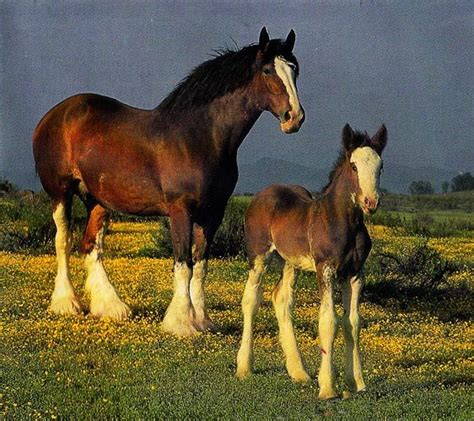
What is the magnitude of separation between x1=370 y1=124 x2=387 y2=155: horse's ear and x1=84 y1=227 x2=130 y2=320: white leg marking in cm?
529

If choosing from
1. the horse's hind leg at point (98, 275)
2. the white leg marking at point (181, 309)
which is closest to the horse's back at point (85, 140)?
the horse's hind leg at point (98, 275)

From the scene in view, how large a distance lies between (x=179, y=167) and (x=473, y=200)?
90.3 feet

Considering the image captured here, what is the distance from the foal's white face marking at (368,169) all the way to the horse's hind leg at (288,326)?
4.79 feet

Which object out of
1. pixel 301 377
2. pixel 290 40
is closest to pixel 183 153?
pixel 290 40

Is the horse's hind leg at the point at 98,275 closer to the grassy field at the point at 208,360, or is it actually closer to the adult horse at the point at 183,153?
the adult horse at the point at 183,153

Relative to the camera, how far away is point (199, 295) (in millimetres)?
11391

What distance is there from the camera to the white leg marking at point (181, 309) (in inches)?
→ 426

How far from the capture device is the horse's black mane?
1045cm

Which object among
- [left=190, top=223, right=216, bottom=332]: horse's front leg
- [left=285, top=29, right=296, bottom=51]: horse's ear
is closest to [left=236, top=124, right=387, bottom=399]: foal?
[left=285, top=29, right=296, bottom=51]: horse's ear

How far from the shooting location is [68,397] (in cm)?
851

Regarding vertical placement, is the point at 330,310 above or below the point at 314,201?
below

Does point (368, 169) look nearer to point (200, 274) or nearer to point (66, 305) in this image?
point (200, 274)

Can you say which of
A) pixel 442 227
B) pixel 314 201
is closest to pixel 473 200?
pixel 442 227

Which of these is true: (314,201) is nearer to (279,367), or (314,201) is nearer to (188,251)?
(279,367)
